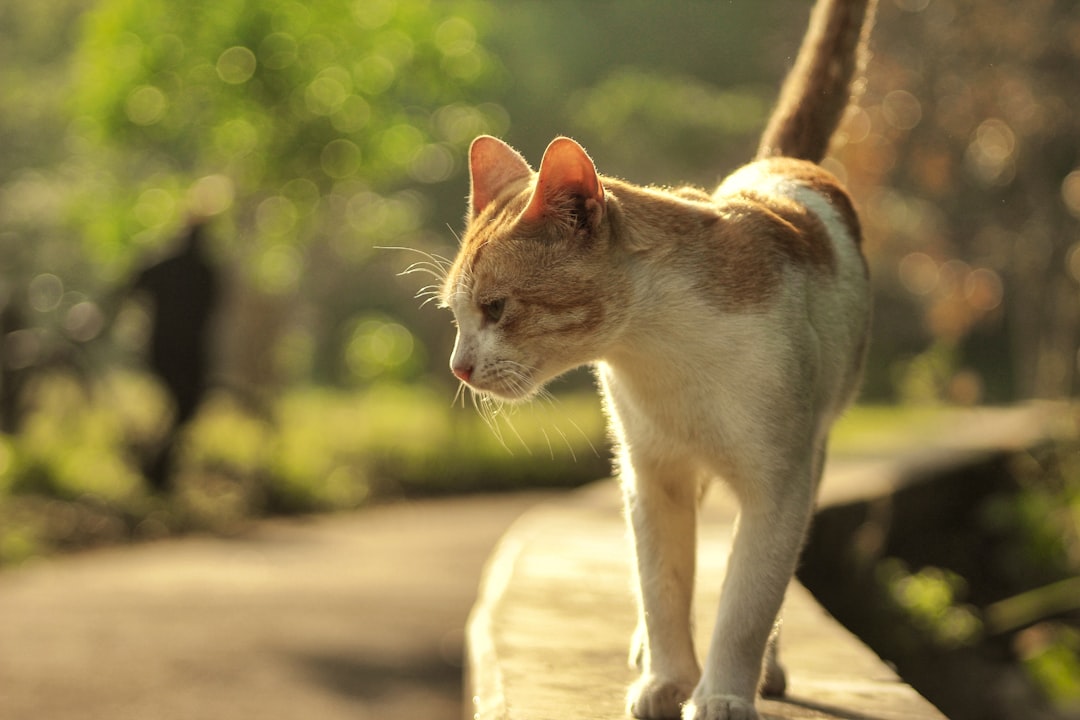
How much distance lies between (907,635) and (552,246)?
3.94 m

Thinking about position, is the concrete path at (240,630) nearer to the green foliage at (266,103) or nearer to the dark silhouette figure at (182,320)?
the dark silhouette figure at (182,320)

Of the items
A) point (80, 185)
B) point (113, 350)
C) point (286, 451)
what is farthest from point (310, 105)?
point (113, 350)

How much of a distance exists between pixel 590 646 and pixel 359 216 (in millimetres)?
10406

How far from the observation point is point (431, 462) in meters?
12.8

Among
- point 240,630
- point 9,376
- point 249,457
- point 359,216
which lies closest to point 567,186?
point 240,630

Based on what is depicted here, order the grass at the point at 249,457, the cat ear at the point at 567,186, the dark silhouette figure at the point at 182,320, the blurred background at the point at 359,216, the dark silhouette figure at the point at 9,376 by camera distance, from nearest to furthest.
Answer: the cat ear at the point at 567,186
the grass at the point at 249,457
the blurred background at the point at 359,216
the dark silhouette figure at the point at 9,376
the dark silhouette figure at the point at 182,320

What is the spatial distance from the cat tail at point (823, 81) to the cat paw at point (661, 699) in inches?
56.5

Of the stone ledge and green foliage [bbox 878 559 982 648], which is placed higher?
the stone ledge

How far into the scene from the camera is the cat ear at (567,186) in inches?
100

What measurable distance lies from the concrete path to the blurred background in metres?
0.93

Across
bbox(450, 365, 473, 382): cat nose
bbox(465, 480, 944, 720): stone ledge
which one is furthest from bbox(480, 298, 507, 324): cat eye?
bbox(465, 480, 944, 720): stone ledge

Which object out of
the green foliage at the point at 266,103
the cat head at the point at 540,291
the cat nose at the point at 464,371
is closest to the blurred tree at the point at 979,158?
the green foliage at the point at 266,103

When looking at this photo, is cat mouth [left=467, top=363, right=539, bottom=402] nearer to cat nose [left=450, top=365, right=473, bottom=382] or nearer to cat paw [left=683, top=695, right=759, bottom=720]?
cat nose [left=450, top=365, right=473, bottom=382]

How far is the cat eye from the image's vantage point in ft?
8.82
